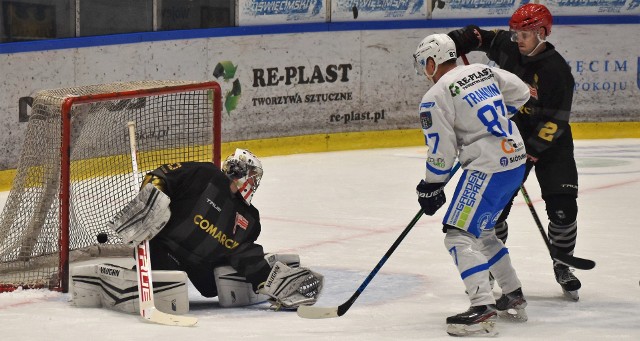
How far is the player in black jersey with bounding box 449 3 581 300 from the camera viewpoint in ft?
16.4

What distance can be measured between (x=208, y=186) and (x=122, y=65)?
371 cm

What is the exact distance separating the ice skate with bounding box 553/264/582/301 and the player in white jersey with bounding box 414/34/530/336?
2.24 feet

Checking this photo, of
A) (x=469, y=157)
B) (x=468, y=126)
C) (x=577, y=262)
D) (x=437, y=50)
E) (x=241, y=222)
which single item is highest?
(x=437, y=50)

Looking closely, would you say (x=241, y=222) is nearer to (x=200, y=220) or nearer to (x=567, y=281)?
(x=200, y=220)

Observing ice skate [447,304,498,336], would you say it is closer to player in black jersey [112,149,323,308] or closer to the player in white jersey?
the player in white jersey

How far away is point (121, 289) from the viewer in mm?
4730

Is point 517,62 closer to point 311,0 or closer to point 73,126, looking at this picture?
point 73,126

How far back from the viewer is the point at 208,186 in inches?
191

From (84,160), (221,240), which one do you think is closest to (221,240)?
(221,240)

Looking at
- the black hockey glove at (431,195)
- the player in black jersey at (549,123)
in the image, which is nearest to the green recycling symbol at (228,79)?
the player in black jersey at (549,123)

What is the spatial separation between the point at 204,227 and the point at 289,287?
40 centimetres

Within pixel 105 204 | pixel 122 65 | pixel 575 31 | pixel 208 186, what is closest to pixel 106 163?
pixel 105 204

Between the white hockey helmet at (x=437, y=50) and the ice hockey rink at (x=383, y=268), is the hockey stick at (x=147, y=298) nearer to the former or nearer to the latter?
the ice hockey rink at (x=383, y=268)

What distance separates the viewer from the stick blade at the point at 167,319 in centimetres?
450
